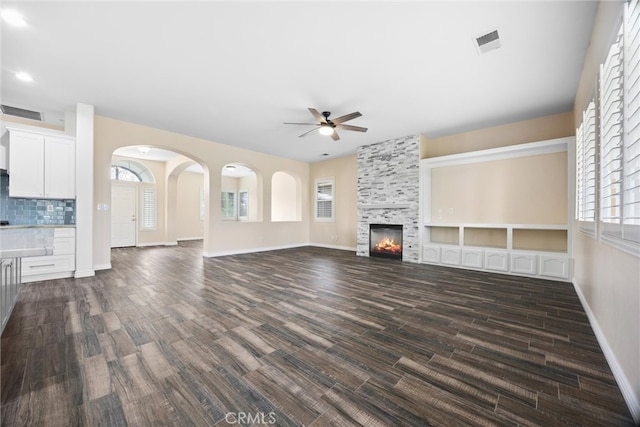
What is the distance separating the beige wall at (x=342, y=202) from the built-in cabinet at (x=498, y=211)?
7.58ft

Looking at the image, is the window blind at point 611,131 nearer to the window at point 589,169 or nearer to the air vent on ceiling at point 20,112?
the window at point 589,169

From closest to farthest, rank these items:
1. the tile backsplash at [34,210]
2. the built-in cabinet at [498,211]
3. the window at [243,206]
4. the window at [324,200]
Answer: the tile backsplash at [34,210] < the built-in cabinet at [498,211] < the window at [324,200] < the window at [243,206]

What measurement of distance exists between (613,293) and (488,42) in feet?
8.64

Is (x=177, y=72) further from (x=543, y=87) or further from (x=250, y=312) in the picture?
(x=543, y=87)

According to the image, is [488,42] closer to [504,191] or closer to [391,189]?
[504,191]

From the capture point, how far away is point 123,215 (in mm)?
8172

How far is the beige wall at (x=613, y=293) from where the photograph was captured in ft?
4.75

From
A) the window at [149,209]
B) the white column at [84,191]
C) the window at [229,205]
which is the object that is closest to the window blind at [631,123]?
the white column at [84,191]

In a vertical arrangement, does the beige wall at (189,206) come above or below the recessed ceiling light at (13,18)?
below

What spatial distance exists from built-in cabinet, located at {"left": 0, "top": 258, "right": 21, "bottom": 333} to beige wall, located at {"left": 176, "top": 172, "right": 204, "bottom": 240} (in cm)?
734

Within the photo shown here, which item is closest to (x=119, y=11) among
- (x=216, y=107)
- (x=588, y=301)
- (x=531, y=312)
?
(x=216, y=107)

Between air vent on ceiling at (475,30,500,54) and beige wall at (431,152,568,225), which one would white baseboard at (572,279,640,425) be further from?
air vent on ceiling at (475,30,500,54)

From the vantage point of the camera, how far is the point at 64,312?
9.21 feet

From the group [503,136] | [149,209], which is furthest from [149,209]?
[503,136]
